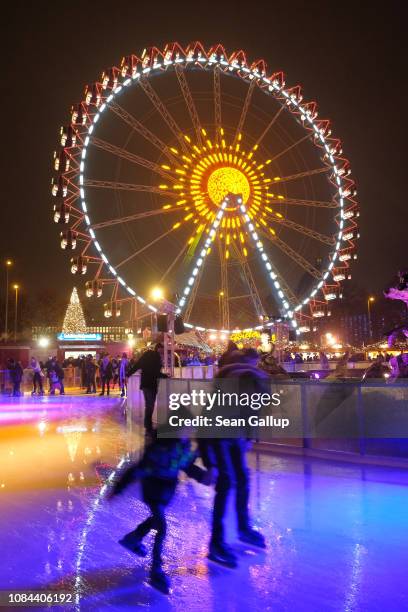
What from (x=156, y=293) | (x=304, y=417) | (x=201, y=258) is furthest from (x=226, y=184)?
(x=304, y=417)

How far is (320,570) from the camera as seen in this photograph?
→ 3.99 metres

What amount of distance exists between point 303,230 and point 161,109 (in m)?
7.60

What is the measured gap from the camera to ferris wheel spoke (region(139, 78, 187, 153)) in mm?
21625

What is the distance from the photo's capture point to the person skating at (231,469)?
445 cm

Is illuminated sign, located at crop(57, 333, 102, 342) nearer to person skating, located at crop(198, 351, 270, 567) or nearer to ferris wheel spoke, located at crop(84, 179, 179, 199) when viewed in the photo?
ferris wheel spoke, located at crop(84, 179, 179, 199)

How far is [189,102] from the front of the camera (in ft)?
72.9

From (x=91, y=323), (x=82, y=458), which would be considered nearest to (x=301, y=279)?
(x=82, y=458)

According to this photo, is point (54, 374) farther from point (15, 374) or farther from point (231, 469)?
point (231, 469)

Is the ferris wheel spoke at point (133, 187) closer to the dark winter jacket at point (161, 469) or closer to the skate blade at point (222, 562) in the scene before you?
the dark winter jacket at point (161, 469)

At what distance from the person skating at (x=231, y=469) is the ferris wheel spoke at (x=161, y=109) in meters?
17.9

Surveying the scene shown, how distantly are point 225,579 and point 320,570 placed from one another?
692 mm

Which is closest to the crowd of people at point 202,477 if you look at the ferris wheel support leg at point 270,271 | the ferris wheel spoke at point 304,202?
the ferris wheel support leg at point 270,271

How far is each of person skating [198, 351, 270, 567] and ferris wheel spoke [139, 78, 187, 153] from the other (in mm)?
17924

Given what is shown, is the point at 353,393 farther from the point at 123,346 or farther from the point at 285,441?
the point at 123,346
